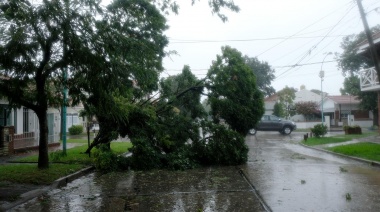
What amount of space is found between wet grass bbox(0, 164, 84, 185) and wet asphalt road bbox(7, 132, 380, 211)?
0.57 meters

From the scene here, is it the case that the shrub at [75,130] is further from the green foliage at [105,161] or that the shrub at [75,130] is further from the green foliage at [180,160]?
the green foliage at [180,160]

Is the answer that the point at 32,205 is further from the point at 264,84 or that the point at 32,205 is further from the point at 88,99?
the point at 264,84

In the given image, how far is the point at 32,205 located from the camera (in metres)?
8.12

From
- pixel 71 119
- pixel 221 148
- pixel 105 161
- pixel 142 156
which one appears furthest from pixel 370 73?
pixel 71 119

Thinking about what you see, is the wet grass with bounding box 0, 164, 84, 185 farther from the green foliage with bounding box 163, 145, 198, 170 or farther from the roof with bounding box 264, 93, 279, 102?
the roof with bounding box 264, 93, 279, 102

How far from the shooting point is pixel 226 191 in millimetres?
9336

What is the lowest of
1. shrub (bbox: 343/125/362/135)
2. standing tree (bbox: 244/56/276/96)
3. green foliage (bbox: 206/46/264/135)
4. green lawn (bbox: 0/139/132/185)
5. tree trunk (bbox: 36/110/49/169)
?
green lawn (bbox: 0/139/132/185)

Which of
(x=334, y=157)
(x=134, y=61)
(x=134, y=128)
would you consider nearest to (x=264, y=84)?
(x=334, y=157)

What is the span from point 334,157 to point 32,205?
13.4 m

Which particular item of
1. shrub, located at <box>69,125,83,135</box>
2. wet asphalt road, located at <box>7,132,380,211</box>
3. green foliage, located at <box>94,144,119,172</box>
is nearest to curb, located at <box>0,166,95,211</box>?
wet asphalt road, located at <box>7,132,380,211</box>

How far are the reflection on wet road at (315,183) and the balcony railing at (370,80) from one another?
31.2 feet

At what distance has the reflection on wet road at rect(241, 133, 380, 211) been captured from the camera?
7.73 m

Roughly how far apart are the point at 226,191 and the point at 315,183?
263 cm

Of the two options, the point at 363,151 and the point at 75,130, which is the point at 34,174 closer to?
the point at 363,151
